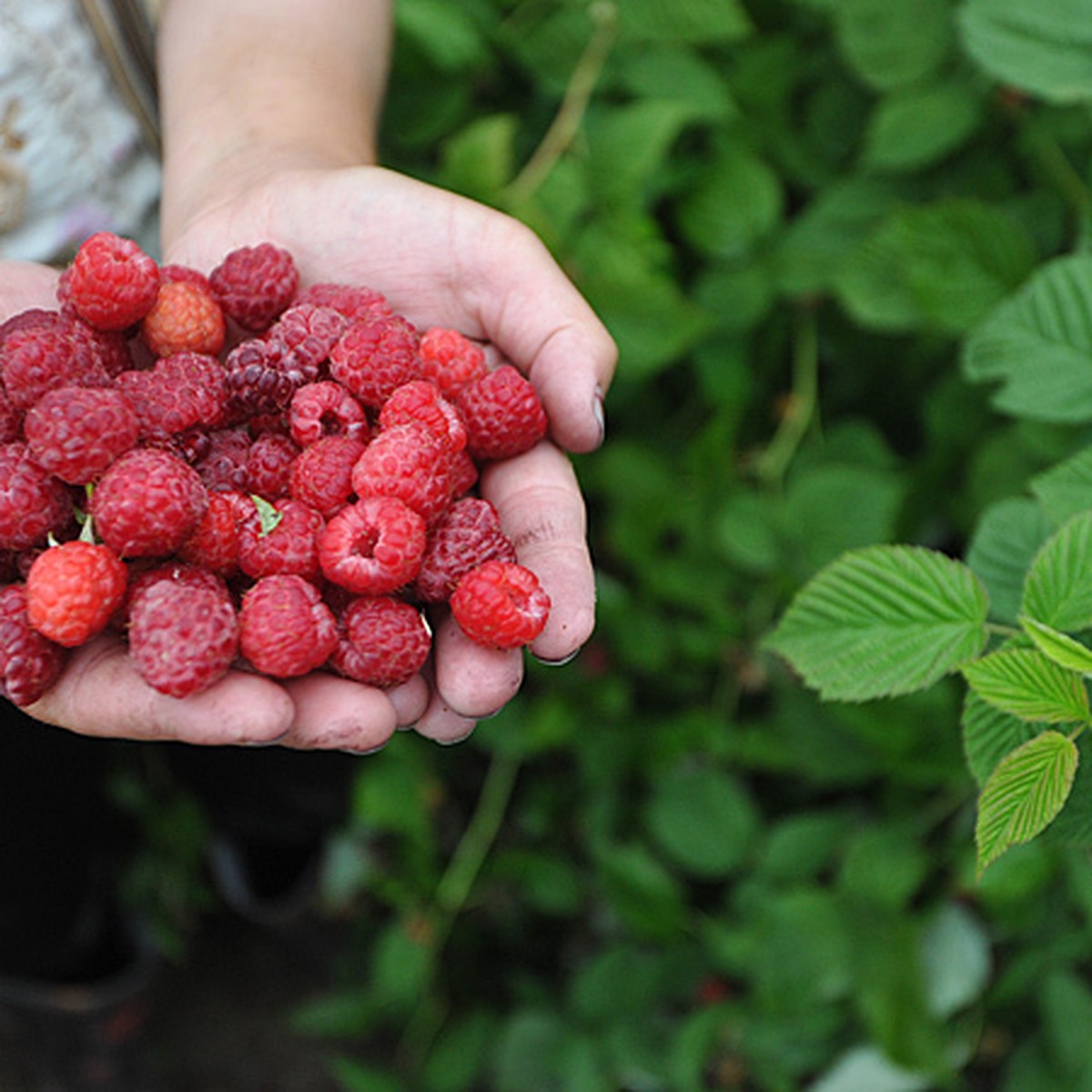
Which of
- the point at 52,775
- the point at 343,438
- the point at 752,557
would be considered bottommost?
the point at 52,775

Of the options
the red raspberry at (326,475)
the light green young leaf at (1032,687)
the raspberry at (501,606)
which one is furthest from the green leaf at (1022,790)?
the red raspberry at (326,475)

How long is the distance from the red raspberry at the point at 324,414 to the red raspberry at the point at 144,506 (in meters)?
0.14

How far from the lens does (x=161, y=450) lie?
951 millimetres

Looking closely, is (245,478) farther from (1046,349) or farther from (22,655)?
(1046,349)

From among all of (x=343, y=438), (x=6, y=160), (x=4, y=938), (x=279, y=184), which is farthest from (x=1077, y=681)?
(x=4, y=938)

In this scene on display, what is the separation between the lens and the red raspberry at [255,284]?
105 centimetres

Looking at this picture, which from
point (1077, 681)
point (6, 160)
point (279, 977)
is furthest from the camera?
point (279, 977)

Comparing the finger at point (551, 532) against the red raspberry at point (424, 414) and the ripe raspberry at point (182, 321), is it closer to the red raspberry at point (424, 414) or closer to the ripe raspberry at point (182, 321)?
the red raspberry at point (424, 414)

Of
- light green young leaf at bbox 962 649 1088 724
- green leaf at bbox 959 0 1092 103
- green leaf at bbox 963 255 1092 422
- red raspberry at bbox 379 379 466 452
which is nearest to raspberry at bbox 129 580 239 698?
red raspberry at bbox 379 379 466 452

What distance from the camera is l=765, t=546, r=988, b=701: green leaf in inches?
29.6

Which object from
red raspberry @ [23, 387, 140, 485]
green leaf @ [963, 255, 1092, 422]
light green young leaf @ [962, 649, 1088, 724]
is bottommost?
green leaf @ [963, 255, 1092, 422]

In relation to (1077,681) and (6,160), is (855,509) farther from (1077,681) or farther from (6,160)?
(6,160)

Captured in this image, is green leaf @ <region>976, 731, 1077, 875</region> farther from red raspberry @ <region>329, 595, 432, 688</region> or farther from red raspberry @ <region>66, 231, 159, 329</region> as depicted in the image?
red raspberry @ <region>66, 231, 159, 329</region>

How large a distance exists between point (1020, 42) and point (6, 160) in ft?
3.28
